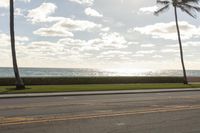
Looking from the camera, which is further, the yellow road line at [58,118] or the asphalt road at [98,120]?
the yellow road line at [58,118]

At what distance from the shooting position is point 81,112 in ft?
48.0

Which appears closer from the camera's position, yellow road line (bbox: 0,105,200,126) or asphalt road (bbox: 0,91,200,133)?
asphalt road (bbox: 0,91,200,133)

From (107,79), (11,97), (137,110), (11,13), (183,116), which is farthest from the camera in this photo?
(107,79)

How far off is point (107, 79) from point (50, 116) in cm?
2951

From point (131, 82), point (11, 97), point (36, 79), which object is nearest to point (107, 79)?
point (131, 82)

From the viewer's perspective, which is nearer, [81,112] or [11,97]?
[81,112]

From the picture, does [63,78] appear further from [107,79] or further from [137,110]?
[137,110]

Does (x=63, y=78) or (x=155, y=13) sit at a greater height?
(x=155, y=13)

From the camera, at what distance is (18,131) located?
10344 mm

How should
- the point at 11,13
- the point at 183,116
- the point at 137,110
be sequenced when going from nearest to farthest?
the point at 183,116
the point at 137,110
the point at 11,13

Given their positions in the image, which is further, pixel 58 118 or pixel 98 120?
pixel 58 118

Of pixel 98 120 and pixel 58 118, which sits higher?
pixel 58 118

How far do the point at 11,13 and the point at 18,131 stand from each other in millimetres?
20464

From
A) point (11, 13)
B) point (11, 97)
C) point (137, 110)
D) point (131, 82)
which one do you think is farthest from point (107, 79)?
point (137, 110)
